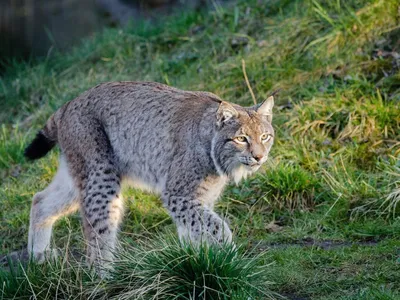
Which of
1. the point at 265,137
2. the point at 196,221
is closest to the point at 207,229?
the point at 196,221

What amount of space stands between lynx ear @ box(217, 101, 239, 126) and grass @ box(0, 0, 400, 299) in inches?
34.5

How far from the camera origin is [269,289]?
17.5 ft

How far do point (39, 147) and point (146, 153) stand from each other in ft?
3.09

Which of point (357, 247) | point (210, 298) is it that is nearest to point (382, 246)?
point (357, 247)

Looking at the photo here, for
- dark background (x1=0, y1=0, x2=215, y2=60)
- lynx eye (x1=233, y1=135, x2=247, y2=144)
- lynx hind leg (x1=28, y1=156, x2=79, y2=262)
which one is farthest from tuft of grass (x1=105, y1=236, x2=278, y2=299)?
dark background (x1=0, y1=0, x2=215, y2=60)

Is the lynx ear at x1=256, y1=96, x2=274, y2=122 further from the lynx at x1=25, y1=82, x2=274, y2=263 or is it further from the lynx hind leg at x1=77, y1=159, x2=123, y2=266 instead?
the lynx hind leg at x1=77, y1=159, x2=123, y2=266

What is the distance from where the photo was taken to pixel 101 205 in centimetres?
629

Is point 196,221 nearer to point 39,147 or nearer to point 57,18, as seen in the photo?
point 39,147

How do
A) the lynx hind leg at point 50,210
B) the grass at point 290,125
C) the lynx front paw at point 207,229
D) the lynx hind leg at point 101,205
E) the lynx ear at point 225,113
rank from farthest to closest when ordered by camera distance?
the lynx hind leg at point 50,210, the lynx hind leg at point 101,205, the grass at point 290,125, the lynx ear at point 225,113, the lynx front paw at point 207,229

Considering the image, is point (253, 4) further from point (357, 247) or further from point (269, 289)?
point (269, 289)

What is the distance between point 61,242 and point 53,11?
9746mm

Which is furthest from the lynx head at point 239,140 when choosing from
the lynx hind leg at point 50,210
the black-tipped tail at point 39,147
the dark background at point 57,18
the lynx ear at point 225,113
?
the dark background at point 57,18

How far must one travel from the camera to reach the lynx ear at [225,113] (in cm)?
593

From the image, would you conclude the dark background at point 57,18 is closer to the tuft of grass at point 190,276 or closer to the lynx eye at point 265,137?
the lynx eye at point 265,137
